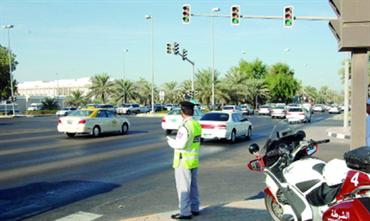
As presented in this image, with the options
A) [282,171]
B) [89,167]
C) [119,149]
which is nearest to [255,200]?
[282,171]

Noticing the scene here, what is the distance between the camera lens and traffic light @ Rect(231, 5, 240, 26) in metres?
24.0

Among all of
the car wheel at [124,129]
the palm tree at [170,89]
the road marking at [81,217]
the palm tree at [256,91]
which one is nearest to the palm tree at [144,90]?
the palm tree at [170,89]

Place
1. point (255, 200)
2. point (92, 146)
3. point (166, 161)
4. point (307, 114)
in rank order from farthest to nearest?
point (307, 114), point (92, 146), point (166, 161), point (255, 200)

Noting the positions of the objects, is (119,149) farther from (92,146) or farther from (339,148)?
(339,148)

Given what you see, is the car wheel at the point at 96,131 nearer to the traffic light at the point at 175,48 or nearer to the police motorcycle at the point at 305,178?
the traffic light at the point at 175,48

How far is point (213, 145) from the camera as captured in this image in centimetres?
1845

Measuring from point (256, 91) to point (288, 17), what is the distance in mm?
65022

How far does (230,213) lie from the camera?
6.65 m

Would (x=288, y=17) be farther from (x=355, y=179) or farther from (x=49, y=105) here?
(x=49, y=105)

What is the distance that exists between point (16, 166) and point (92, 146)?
5.58 metres

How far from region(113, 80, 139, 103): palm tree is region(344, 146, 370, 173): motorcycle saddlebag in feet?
268

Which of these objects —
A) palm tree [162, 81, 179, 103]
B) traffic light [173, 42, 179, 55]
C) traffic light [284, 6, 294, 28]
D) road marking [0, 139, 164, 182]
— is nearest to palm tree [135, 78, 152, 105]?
palm tree [162, 81, 179, 103]

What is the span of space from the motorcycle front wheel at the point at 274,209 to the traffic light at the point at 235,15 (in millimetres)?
18864

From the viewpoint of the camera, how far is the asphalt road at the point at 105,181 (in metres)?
7.44
